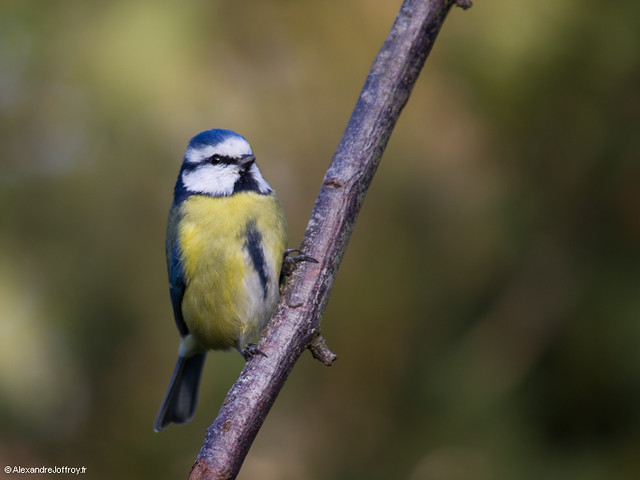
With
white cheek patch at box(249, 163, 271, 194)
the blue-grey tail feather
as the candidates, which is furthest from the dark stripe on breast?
the blue-grey tail feather

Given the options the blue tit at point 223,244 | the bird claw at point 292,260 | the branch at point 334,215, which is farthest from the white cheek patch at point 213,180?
the branch at point 334,215

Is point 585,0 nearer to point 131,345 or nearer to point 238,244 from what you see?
point 238,244

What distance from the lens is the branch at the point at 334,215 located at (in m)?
1.66

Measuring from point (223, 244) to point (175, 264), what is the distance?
260 millimetres

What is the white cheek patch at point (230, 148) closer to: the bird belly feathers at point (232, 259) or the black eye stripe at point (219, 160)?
the black eye stripe at point (219, 160)

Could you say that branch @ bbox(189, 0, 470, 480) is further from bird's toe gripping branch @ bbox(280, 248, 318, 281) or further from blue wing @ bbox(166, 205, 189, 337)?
blue wing @ bbox(166, 205, 189, 337)

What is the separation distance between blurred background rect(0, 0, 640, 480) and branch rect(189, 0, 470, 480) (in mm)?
882

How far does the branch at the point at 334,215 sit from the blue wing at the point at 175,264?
74 centimetres

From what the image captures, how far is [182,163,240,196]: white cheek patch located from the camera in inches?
99.3

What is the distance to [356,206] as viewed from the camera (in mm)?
1948

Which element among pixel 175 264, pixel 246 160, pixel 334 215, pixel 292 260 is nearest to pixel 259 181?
pixel 246 160

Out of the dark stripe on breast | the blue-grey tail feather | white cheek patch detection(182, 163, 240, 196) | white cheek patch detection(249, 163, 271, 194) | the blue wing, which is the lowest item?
the blue-grey tail feather

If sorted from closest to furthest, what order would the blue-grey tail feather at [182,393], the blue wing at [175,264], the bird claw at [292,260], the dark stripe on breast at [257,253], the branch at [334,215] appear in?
the branch at [334,215], the bird claw at [292,260], the dark stripe on breast at [257,253], the blue wing at [175,264], the blue-grey tail feather at [182,393]

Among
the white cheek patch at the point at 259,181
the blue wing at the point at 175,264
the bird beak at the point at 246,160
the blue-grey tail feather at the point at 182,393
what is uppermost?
the bird beak at the point at 246,160
